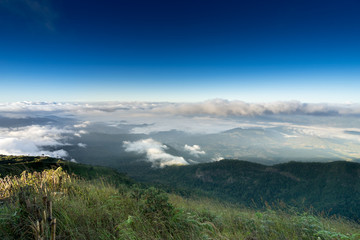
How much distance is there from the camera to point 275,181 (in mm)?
143125

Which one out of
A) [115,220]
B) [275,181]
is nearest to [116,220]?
[115,220]

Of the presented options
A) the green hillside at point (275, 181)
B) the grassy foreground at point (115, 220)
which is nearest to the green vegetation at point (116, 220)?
the grassy foreground at point (115, 220)

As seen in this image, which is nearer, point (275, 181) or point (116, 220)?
point (116, 220)

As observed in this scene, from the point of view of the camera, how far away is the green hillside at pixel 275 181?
4737 inches

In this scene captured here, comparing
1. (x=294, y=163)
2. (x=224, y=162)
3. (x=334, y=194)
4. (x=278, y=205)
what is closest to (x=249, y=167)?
(x=224, y=162)

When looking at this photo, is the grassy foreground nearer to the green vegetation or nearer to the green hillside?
the green vegetation

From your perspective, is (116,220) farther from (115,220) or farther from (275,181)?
(275,181)

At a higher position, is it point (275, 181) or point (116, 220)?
point (116, 220)

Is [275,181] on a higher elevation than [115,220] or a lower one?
lower

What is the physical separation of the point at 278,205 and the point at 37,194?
27.2 feet

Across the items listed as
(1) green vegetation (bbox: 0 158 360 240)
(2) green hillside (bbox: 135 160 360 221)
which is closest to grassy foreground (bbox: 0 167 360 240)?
(1) green vegetation (bbox: 0 158 360 240)

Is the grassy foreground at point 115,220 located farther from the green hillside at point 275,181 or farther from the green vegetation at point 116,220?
the green hillside at point 275,181

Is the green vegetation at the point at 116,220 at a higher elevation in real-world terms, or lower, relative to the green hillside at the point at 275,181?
higher

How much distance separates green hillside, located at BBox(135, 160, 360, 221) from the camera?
120312mm
